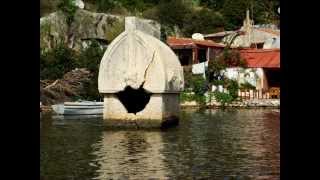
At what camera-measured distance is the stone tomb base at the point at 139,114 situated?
23031mm

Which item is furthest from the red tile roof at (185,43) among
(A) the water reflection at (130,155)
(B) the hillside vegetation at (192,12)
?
(A) the water reflection at (130,155)

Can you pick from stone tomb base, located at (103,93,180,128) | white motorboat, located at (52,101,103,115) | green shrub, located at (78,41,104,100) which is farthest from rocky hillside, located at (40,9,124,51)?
stone tomb base, located at (103,93,180,128)

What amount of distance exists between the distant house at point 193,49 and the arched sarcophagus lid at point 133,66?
1217 inches

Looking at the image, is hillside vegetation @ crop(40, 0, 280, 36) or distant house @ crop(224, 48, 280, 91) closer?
distant house @ crop(224, 48, 280, 91)

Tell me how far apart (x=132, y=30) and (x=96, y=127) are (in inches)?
167

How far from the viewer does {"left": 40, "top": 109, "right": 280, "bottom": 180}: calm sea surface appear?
38.8 feet

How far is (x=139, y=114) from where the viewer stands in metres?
23.5

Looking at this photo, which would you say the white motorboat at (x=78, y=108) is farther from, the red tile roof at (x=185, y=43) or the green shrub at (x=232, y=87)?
the red tile roof at (x=185, y=43)

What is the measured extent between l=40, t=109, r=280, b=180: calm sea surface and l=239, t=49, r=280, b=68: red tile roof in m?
22.1

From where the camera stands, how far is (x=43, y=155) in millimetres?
15297

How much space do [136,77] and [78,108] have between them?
1058 cm

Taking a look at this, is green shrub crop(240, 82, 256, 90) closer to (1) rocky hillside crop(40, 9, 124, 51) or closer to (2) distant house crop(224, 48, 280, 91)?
(2) distant house crop(224, 48, 280, 91)
